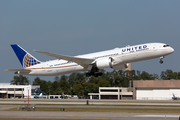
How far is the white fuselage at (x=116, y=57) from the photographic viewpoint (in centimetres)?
4725

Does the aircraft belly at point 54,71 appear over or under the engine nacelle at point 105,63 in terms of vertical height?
under

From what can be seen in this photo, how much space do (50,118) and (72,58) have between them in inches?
860

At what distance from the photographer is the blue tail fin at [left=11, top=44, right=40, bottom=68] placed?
190 feet

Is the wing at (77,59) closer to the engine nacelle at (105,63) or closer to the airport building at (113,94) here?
the engine nacelle at (105,63)

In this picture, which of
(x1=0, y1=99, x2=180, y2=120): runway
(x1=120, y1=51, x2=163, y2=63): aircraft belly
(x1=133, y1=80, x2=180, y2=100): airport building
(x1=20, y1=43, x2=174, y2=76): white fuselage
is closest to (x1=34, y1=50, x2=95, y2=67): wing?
(x1=20, y1=43, x2=174, y2=76): white fuselage

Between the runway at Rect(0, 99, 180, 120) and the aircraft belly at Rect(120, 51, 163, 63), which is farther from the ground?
the aircraft belly at Rect(120, 51, 163, 63)

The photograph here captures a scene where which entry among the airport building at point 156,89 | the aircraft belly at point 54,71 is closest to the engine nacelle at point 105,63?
the aircraft belly at point 54,71

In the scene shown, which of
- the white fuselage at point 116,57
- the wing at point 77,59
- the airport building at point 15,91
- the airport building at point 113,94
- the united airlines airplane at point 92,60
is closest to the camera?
the white fuselage at point 116,57

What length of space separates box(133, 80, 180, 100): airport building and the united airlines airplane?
175ft

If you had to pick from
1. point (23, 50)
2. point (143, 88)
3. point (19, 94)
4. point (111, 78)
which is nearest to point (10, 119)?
point (23, 50)

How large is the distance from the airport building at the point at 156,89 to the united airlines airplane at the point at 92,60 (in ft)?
175

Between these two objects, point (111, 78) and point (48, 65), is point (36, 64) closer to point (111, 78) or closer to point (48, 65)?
point (48, 65)

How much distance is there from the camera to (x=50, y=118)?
29812 mm

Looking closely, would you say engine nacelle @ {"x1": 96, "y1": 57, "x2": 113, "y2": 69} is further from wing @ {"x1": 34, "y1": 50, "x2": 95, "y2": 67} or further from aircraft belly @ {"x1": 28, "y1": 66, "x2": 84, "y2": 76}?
aircraft belly @ {"x1": 28, "y1": 66, "x2": 84, "y2": 76}
